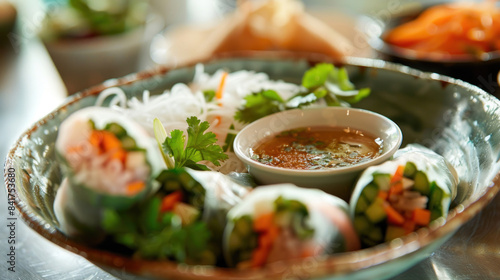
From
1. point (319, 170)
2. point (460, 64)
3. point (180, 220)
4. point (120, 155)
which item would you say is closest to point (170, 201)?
point (180, 220)

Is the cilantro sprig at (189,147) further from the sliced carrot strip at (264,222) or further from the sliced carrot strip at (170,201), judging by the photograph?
the sliced carrot strip at (264,222)

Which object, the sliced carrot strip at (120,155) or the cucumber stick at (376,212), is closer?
the sliced carrot strip at (120,155)

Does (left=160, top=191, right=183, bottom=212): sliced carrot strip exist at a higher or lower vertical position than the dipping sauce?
higher

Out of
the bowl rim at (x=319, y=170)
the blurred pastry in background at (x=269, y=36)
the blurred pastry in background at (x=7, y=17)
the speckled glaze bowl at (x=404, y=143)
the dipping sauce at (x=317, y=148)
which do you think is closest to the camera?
the speckled glaze bowl at (x=404, y=143)

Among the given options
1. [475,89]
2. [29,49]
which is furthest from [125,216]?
[29,49]

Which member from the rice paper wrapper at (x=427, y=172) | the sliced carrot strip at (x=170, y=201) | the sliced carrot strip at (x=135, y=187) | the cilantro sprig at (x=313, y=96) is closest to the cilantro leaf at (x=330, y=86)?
the cilantro sprig at (x=313, y=96)

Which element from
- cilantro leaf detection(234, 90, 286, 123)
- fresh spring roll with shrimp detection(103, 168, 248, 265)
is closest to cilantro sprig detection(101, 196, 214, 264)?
fresh spring roll with shrimp detection(103, 168, 248, 265)

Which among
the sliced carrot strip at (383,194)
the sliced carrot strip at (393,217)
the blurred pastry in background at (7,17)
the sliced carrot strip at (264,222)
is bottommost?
the sliced carrot strip at (393,217)

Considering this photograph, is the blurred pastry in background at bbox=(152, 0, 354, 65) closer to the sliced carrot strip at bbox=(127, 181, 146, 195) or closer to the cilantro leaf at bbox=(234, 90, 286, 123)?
the cilantro leaf at bbox=(234, 90, 286, 123)

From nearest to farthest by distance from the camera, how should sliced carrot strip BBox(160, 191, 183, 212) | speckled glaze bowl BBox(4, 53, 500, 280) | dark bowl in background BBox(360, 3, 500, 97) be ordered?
1. speckled glaze bowl BBox(4, 53, 500, 280)
2. sliced carrot strip BBox(160, 191, 183, 212)
3. dark bowl in background BBox(360, 3, 500, 97)
